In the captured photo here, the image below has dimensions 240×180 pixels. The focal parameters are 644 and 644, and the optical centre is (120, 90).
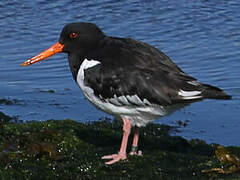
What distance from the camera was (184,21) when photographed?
593 inches

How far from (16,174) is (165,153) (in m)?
1.93

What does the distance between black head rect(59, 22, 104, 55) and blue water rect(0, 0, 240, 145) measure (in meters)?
2.42

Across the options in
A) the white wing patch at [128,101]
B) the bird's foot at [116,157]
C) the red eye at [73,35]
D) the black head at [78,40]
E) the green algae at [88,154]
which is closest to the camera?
the green algae at [88,154]

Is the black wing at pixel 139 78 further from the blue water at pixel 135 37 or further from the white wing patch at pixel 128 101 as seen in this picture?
the blue water at pixel 135 37

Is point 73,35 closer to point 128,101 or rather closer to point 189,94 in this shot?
point 128,101

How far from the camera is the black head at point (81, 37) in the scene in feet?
27.0

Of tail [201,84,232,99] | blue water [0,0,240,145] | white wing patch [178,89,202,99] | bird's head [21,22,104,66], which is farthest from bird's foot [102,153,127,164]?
blue water [0,0,240,145]

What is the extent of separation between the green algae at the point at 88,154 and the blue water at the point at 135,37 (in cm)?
129

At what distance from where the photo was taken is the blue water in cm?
1070

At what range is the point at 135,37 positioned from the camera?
14000 mm

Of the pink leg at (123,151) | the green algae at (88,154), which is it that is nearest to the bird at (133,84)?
the pink leg at (123,151)

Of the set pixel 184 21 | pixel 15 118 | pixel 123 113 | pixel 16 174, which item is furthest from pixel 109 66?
pixel 184 21

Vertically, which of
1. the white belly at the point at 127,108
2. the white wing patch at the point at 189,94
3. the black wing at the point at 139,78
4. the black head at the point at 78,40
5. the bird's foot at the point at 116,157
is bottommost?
the bird's foot at the point at 116,157

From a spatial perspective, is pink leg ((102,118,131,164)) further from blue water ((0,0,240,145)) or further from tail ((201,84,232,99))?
blue water ((0,0,240,145))
